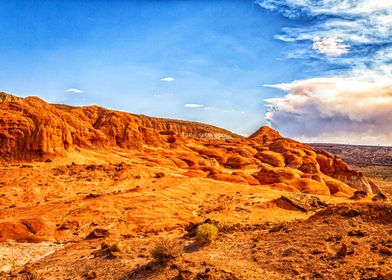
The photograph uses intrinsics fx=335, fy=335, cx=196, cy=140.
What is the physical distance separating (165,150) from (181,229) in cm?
4703

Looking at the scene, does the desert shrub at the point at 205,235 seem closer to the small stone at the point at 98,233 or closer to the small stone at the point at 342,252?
the small stone at the point at 342,252

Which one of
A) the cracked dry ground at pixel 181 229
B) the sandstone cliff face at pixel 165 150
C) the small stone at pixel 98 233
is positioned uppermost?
the sandstone cliff face at pixel 165 150

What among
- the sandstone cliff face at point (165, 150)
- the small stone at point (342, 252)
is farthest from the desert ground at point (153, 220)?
the sandstone cliff face at point (165, 150)

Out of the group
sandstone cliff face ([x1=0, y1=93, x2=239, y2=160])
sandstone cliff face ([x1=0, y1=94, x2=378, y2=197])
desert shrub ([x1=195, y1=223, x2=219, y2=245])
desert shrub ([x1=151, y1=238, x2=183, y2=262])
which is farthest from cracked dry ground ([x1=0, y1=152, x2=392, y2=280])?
sandstone cliff face ([x1=0, y1=94, x2=378, y2=197])

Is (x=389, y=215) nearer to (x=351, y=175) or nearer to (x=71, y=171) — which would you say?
(x=71, y=171)

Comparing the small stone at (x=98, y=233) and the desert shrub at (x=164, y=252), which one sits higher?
the desert shrub at (x=164, y=252)

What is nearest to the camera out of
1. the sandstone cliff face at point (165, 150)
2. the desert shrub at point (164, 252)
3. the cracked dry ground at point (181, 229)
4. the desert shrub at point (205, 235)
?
the cracked dry ground at point (181, 229)

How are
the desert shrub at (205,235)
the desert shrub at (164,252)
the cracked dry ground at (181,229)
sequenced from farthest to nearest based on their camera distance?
the desert shrub at (205,235)
the desert shrub at (164,252)
the cracked dry ground at (181,229)

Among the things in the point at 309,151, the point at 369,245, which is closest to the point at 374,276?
the point at 369,245

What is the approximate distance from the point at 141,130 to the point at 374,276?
62063 millimetres

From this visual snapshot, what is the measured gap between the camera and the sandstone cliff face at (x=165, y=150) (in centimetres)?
3903

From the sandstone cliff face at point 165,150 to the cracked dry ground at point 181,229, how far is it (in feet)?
16.5

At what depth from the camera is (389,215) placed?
558 inches

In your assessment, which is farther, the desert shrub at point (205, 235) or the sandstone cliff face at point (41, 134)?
the sandstone cliff face at point (41, 134)
